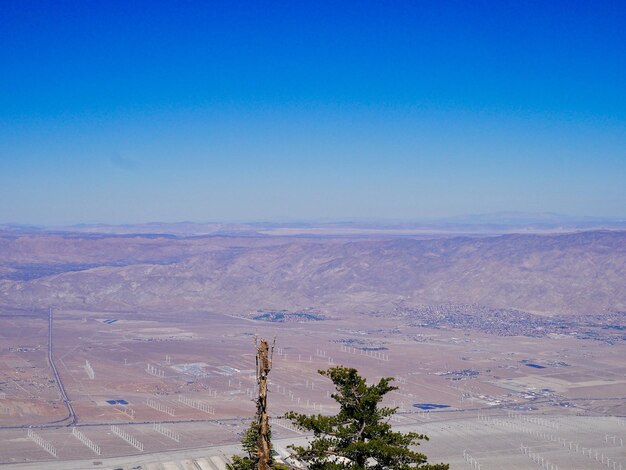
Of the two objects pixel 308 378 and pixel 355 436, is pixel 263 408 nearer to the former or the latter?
pixel 355 436

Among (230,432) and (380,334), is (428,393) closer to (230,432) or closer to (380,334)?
(230,432)

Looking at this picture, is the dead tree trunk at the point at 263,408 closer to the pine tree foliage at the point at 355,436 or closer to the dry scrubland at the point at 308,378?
the pine tree foliage at the point at 355,436

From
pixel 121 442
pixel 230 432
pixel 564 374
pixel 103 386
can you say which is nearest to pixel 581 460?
pixel 230 432

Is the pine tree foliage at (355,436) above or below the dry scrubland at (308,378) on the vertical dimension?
above

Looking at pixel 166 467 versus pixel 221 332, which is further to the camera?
pixel 221 332

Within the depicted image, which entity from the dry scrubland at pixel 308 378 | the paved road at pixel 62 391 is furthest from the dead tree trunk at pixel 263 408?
the paved road at pixel 62 391

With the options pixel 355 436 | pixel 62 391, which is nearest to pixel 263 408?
pixel 355 436
